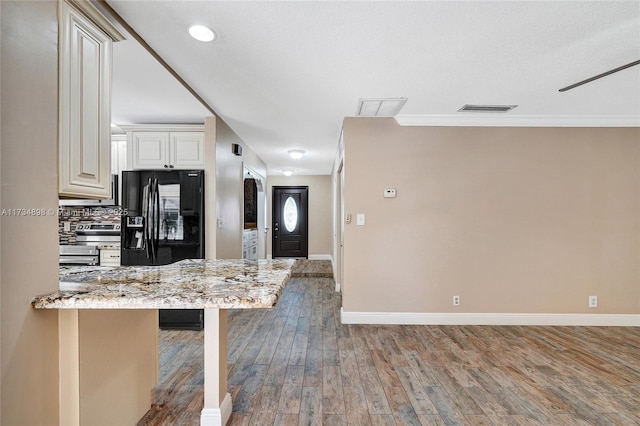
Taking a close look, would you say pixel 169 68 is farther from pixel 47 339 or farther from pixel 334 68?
pixel 47 339

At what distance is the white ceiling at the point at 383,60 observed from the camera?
1.77m

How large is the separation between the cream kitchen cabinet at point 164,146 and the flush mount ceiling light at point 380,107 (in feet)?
5.87

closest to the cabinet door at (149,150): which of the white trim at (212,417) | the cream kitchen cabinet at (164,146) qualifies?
the cream kitchen cabinet at (164,146)

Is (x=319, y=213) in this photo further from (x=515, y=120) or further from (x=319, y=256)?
(x=515, y=120)

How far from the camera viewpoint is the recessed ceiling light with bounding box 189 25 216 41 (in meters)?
1.91

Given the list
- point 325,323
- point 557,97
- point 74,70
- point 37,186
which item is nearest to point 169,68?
point 74,70

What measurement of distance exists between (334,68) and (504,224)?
262cm

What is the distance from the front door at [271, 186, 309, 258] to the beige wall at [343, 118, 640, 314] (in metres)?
5.06

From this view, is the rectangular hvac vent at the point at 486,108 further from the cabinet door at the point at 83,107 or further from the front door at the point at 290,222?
the front door at the point at 290,222

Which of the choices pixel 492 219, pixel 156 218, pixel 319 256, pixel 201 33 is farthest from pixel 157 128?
pixel 319 256

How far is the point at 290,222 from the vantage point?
8688 mm

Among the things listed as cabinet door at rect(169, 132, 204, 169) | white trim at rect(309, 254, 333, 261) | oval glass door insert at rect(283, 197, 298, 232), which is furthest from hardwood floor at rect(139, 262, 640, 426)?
oval glass door insert at rect(283, 197, 298, 232)

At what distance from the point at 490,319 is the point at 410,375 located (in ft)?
5.50

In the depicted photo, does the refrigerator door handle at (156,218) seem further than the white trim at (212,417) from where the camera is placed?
Yes
